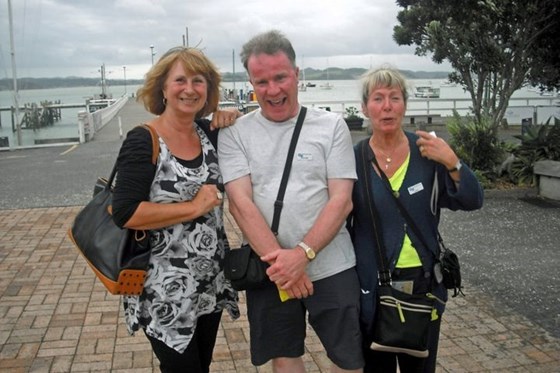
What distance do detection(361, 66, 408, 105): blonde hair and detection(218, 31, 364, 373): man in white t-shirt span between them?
181 mm

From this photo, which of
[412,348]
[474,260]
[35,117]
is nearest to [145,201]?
[412,348]

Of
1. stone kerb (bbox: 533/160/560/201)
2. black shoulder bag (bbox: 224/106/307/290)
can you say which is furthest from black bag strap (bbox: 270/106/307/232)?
stone kerb (bbox: 533/160/560/201)

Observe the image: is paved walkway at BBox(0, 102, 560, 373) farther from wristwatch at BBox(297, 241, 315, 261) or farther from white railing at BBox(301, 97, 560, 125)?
white railing at BBox(301, 97, 560, 125)

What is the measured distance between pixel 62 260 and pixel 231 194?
172 inches

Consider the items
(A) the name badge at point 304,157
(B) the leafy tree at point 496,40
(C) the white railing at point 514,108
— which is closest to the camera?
(A) the name badge at point 304,157

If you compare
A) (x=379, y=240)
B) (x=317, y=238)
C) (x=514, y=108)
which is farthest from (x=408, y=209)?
(x=514, y=108)

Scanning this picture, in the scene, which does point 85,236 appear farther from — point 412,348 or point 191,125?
point 412,348

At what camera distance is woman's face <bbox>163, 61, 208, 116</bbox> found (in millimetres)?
2502

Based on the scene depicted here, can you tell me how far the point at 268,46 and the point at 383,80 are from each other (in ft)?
1.70

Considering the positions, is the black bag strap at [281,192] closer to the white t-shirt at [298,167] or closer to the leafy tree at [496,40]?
the white t-shirt at [298,167]

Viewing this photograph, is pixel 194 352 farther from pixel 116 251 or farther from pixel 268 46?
pixel 268 46

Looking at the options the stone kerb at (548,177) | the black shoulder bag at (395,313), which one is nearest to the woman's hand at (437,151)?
the black shoulder bag at (395,313)

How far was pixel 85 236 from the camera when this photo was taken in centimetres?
252

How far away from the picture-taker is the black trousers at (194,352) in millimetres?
2531
